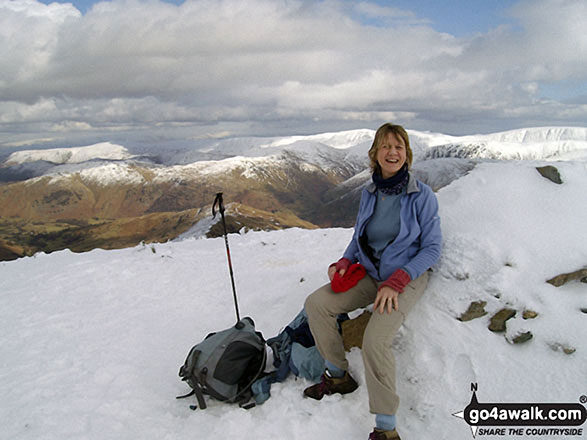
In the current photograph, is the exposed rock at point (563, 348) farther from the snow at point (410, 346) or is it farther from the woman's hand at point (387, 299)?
the woman's hand at point (387, 299)

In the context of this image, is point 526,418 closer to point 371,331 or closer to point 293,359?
point 371,331

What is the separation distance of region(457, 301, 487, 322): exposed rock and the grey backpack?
3207mm

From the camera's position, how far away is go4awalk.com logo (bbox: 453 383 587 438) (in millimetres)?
4109

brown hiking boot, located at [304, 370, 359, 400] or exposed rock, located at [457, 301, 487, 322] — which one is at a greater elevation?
exposed rock, located at [457, 301, 487, 322]

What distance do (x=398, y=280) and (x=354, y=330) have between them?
178 cm

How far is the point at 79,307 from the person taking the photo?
32.1 feet

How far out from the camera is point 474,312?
547cm

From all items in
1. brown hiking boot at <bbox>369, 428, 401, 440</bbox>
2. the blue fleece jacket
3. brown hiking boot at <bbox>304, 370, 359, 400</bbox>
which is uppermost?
the blue fleece jacket

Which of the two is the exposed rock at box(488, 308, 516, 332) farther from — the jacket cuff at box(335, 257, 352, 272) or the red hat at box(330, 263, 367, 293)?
the jacket cuff at box(335, 257, 352, 272)

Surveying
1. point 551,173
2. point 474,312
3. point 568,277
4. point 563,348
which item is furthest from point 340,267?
point 551,173

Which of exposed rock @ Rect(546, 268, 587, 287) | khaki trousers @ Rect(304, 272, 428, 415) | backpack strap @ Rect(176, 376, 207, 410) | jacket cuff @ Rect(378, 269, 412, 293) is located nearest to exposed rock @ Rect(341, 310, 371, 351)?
khaki trousers @ Rect(304, 272, 428, 415)

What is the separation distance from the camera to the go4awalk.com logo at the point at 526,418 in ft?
13.5

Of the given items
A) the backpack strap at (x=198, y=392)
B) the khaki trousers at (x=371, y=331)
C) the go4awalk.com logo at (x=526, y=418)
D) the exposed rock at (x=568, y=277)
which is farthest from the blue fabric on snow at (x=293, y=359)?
the exposed rock at (x=568, y=277)

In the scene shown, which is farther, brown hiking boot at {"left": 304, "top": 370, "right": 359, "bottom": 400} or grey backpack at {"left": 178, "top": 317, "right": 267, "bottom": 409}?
grey backpack at {"left": 178, "top": 317, "right": 267, "bottom": 409}
